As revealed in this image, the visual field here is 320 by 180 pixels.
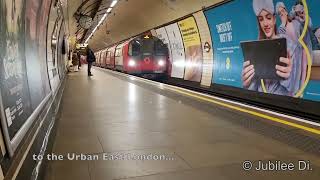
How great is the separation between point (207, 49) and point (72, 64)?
19.6 metres

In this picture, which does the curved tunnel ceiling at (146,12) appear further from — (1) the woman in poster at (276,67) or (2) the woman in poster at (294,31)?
(2) the woman in poster at (294,31)

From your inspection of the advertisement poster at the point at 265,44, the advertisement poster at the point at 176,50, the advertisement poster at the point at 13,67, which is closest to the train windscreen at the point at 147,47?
the advertisement poster at the point at 176,50

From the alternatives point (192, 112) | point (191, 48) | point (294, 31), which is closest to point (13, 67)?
point (192, 112)

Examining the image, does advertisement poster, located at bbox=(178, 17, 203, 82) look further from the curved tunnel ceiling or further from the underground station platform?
the underground station platform

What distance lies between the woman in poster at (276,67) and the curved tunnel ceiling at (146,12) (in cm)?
239

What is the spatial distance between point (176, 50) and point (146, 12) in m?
2.76

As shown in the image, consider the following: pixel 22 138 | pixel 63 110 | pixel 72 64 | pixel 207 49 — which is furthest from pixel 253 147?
pixel 72 64

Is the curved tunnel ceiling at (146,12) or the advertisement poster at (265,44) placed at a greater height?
the curved tunnel ceiling at (146,12)

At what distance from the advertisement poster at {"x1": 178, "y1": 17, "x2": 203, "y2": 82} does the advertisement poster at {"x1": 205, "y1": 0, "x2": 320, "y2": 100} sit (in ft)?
6.54

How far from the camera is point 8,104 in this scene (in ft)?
7.76

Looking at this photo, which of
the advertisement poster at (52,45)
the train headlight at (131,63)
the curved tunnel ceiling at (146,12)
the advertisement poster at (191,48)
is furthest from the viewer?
the train headlight at (131,63)

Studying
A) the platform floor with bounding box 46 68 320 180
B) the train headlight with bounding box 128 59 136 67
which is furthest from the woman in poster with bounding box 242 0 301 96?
the train headlight with bounding box 128 59 136 67

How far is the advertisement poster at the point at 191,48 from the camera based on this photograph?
601 inches

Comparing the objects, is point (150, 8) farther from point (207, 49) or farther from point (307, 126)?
point (307, 126)
